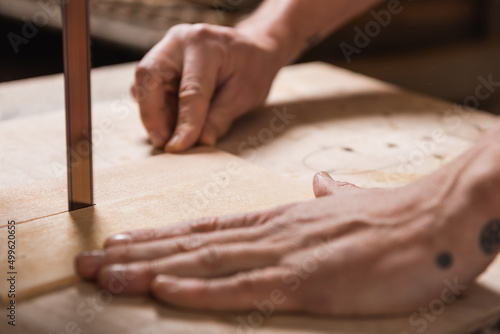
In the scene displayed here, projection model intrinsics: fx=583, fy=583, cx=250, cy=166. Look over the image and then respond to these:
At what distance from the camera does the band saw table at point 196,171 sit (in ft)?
2.16

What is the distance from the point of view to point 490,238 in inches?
27.4

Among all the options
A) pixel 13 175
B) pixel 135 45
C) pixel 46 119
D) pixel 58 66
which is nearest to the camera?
pixel 13 175

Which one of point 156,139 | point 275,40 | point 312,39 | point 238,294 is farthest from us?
point 312,39

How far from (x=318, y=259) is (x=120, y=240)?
0.25 meters

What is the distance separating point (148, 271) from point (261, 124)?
66 cm

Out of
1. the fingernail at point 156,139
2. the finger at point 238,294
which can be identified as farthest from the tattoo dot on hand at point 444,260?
the fingernail at point 156,139

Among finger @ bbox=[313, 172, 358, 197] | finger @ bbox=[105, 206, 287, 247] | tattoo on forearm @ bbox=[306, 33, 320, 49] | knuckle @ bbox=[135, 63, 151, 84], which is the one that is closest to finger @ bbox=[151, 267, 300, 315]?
finger @ bbox=[105, 206, 287, 247]

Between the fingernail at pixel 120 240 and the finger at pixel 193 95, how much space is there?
0.41 m

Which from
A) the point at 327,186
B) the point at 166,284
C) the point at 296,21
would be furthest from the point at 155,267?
the point at 296,21

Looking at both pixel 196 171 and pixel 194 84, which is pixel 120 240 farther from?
pixel 194 84

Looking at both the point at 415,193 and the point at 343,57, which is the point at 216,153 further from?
the point at 343,57

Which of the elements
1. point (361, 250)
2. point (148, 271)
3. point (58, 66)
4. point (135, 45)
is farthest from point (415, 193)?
point (58, 66)

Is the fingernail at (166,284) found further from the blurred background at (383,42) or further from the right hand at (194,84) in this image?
the blurred background at (383,42)

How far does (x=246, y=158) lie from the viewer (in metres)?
1.14
